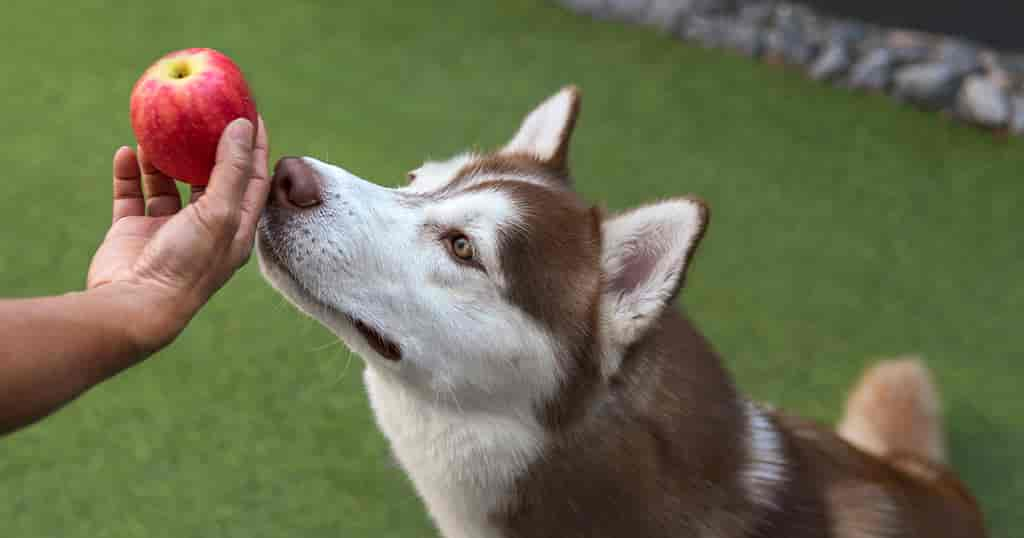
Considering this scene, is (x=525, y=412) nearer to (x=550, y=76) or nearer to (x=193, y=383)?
(x=193, y=383)

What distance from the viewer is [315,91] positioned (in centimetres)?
402

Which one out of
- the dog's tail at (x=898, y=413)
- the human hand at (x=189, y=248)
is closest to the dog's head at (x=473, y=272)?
the human hand at (x=189, y=248)

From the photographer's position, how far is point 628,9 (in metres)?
4.71

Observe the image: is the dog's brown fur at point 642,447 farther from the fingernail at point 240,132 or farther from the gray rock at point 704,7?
the gray rock at point 704,7

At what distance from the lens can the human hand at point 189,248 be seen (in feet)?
4.58

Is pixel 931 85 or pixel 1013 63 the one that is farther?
pixel 1013 63

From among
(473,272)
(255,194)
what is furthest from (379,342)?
(255,194)

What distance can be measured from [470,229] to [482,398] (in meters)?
0.29

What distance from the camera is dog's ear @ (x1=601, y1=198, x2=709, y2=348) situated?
1623 millimetres

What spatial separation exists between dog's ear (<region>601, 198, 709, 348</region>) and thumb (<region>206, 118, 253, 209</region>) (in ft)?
2.02

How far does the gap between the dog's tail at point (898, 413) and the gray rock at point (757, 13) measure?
2383mm

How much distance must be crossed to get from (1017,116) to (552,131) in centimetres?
302

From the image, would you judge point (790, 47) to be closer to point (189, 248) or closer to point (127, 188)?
point (127, 188)

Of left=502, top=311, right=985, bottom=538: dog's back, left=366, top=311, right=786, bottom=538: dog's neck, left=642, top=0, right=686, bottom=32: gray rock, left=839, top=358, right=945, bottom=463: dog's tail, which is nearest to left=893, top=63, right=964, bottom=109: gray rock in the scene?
left=642, top=0, right=686, bottom=32: gray rock
